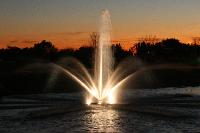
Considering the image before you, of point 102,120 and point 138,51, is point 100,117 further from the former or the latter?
point 138,51

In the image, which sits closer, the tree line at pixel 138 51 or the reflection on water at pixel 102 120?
the reflection on water at pixel 102 120

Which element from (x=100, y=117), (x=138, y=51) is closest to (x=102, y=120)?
(x=100, y=117)

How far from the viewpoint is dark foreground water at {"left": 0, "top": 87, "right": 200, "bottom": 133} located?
26000 mm

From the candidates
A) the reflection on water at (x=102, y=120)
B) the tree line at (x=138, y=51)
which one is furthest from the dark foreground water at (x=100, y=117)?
the tree line at (x=138, y=51)

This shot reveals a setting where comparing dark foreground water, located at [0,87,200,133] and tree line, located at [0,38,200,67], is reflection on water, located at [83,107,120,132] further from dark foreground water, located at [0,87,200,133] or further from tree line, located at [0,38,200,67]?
tree line, located at [0,38,200,67]

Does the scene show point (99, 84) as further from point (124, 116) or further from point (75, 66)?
point (75, 66)

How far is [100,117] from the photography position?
29.9 metres

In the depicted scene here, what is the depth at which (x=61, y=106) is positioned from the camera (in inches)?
1421

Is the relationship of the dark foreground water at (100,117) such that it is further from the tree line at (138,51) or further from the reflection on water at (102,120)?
the tree line at (138,51)

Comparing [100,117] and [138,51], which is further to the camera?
[138,51]

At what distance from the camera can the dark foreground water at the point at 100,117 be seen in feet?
85.3

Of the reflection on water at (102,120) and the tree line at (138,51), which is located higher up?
the tree line at (138,51)

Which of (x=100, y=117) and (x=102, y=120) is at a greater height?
(x=100, y=117)

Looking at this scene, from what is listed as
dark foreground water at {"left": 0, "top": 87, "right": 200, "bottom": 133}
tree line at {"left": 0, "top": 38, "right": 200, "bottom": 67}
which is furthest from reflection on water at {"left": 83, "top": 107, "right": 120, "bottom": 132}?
tree line at {"left": 0, "top": 38, "right": 200, "bottom": 67}
